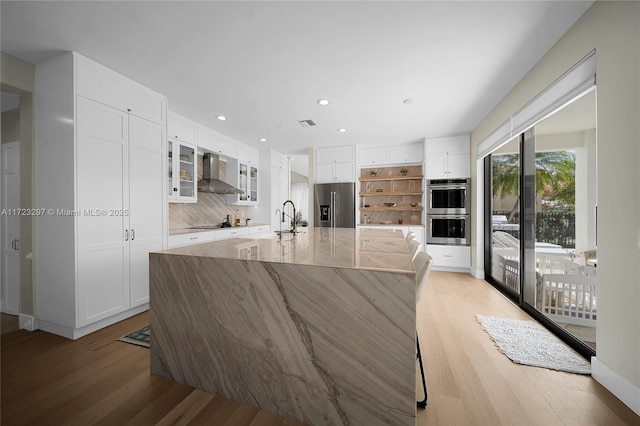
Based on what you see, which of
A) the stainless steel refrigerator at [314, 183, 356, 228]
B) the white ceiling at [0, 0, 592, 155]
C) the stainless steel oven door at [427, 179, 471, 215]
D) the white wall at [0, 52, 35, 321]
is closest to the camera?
the white ceiling at [0, 0, 592, 155]

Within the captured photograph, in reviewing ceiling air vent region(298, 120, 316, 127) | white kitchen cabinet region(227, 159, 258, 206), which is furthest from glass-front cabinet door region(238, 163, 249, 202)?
ceiling air vent region(298, 120, 316, 127)

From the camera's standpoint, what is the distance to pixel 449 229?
4.92m

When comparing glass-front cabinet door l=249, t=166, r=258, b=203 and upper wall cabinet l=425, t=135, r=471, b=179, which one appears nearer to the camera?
upper wall cabinet l=425, t=135, r=471, b=179

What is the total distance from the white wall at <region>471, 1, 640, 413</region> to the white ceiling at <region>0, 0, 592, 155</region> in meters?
0.34

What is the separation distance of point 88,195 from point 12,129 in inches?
63.7

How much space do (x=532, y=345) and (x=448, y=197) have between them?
3.10 meters

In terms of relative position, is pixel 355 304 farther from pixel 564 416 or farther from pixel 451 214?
pixel 451 214

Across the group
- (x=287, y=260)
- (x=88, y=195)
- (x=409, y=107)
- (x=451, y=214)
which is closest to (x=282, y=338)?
(x=287, y=260)

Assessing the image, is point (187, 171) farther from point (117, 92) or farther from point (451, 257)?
point (451, 257)

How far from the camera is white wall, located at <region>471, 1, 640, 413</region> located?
148 cm

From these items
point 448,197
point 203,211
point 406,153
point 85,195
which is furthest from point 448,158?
point 85,195

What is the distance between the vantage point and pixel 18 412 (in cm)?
151

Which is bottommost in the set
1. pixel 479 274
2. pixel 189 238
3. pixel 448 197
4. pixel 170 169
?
pixel 479 274

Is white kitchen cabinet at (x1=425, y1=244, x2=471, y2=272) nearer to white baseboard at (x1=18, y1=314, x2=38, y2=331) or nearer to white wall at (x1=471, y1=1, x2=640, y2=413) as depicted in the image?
white wall at (x1=471, y1=1, x2=640, y2=413)
